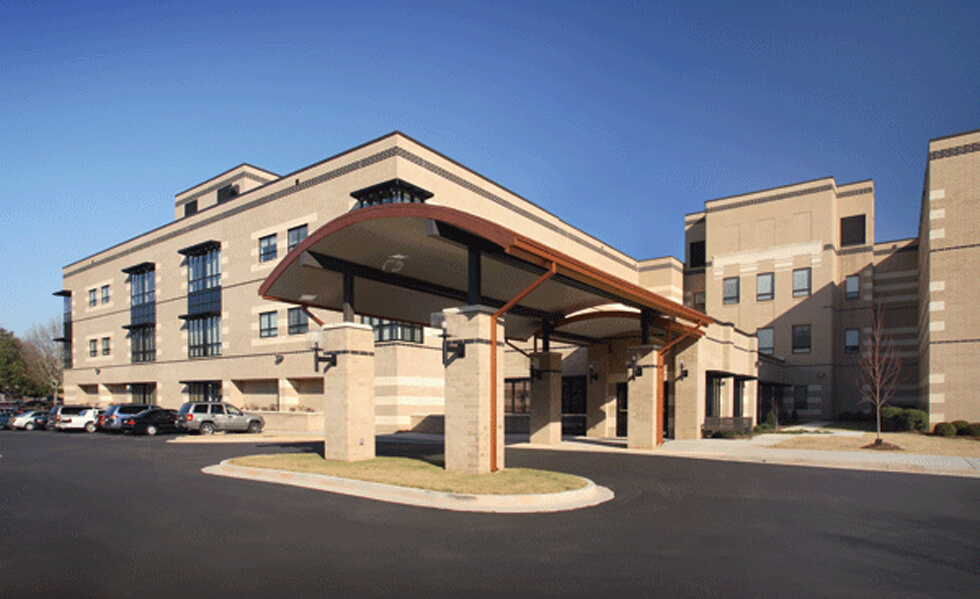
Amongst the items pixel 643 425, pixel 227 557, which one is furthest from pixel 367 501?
pixel 643 425

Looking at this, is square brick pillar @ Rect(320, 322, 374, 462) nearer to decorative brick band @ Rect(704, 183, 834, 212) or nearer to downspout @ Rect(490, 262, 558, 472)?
downspout @ Rect(490, 262, 558, 472)

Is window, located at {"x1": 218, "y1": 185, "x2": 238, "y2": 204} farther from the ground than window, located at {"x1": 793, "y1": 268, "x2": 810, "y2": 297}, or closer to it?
farther from the ground

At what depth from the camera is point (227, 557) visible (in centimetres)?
776

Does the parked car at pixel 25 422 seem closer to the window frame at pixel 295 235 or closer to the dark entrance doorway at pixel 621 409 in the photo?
the window frame at pixel 295 235

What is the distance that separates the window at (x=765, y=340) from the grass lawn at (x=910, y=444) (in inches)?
696

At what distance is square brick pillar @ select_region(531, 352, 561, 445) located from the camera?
77.1 feet

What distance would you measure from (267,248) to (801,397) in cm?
3798

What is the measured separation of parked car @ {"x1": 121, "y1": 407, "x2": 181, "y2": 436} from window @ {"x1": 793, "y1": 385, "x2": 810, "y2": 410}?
40415mm

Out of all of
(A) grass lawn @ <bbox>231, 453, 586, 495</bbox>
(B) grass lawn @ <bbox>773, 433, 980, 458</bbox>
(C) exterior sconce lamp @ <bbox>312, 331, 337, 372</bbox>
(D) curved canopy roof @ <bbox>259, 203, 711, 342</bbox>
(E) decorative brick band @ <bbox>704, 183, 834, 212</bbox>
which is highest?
(E) decorative brick band @ <bbox>704, 183, 834, 212</bbox>

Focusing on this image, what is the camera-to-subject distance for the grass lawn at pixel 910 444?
20.7 m

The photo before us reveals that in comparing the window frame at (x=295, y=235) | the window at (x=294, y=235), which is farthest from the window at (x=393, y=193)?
the window at (x=294, y=235)

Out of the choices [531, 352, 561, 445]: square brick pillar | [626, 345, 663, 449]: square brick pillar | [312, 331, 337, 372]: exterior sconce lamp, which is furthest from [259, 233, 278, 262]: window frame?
[626, 345, 663, 449]: square brick pillar

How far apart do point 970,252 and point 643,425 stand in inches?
763

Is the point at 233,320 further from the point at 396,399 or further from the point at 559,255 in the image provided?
the point at 559,255
